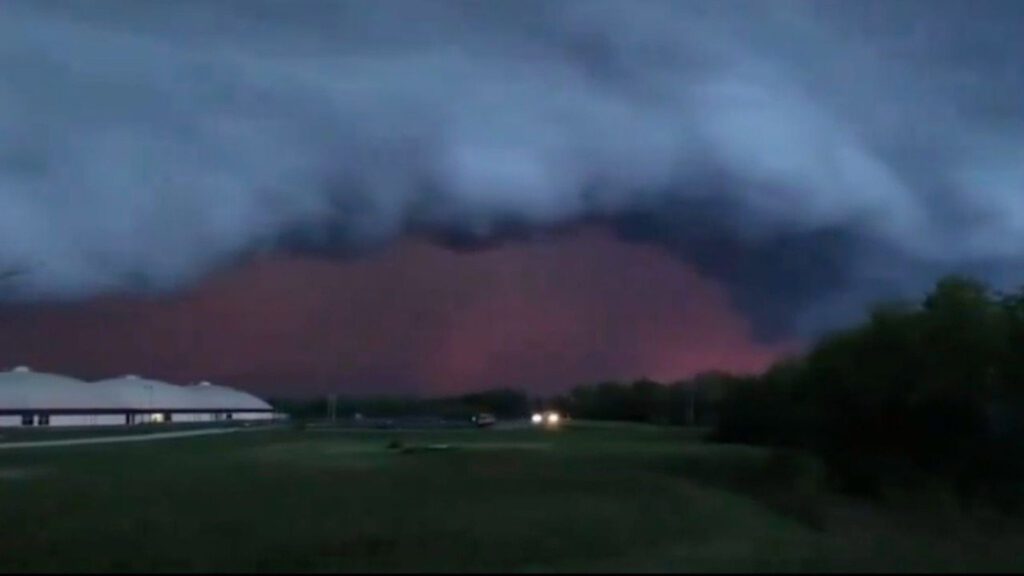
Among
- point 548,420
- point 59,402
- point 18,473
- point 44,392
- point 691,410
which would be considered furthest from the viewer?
point 59,402

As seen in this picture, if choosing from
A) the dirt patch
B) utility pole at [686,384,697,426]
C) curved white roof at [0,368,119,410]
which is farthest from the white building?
the dirt patch

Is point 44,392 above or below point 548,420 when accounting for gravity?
above

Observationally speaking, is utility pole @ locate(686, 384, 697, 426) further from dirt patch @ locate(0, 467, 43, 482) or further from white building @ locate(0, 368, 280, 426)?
dirt patch @ locate(0, 467, 43, 482)

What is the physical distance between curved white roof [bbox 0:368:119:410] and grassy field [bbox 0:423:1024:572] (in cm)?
10985

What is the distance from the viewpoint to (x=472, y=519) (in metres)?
34.3

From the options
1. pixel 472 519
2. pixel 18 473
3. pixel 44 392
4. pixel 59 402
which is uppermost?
pixel 44 392

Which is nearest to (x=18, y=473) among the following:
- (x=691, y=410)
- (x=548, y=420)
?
(x=548, y=420)

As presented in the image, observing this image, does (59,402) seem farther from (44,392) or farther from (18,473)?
(18,473)

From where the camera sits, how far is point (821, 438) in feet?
200

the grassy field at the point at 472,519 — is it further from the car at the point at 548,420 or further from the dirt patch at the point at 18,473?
the car at the point at 548,420

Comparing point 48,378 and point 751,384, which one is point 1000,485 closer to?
point 751,384

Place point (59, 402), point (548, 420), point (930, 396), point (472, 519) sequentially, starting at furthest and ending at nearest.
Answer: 1. point (59, 402)
2. point (548, 420)
3. point (930, 396)
4. point (472, 519)

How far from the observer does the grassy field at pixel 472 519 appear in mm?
28391

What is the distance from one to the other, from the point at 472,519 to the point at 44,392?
144m
